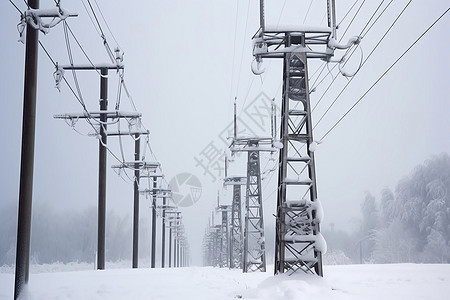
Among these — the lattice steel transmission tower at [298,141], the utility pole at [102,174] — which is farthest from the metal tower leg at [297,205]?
the utility pole at [102,174]

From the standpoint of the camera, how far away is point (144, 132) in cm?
2770

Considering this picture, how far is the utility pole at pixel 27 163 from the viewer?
10.5 m

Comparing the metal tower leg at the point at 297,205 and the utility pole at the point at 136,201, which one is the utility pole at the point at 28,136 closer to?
the metal tower leg at the point at 297,205

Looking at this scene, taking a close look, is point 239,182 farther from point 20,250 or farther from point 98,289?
point 20,250

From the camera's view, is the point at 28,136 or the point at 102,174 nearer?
the point at 28,136

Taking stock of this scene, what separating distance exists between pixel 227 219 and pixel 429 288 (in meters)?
42.6

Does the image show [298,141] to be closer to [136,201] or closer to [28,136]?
[28,136]

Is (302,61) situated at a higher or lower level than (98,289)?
higher

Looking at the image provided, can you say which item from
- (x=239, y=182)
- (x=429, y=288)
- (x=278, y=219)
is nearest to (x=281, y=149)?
(x=278, y=219)

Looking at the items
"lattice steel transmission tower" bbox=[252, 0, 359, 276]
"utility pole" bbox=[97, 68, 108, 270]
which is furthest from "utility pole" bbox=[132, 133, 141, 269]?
"lattice steel transmission tower" bbox=[252, 0, 359, 276]

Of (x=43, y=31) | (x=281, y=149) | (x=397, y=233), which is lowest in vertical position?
(x=397, y=233)

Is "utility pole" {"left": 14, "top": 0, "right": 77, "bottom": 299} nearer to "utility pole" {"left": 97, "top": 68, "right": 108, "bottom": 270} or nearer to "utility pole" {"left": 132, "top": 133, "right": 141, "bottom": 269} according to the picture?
"utility pole" {"left": 97, "top": 68, "right": 108, "bottom": 270}

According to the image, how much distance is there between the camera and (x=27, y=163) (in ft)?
36.2

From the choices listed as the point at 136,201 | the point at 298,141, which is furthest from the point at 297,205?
the point at 136,201
